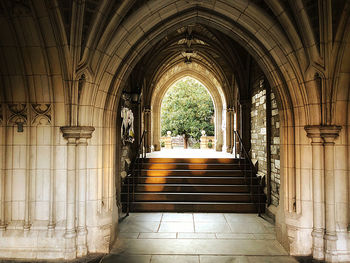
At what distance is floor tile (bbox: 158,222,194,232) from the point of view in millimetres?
4891

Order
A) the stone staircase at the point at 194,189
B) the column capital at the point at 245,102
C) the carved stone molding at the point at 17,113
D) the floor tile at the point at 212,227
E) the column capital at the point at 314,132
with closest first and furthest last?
the column capital at the point at 314,132, the carved stone molding at the point at 17,113, the floor tile at the point at 212,227, the stone staircase at the point at 194,189, the column capital at the point at 245,102

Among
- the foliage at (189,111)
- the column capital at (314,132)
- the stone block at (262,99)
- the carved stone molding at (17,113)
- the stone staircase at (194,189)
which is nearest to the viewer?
the column capital at (314,132)

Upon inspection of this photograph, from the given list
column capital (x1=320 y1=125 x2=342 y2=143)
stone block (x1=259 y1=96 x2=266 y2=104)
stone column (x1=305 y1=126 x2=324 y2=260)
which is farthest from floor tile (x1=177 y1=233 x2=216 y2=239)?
stone block (x1=259 y1=96 x2=266 y2=104)

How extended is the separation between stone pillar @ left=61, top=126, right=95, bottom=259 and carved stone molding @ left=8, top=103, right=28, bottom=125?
0.70 metres

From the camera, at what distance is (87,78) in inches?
152

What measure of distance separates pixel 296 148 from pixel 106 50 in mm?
3504

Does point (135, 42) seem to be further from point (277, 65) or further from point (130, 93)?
point (130, 93)

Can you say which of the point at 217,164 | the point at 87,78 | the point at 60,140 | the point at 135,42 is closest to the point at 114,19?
the point at 135,42

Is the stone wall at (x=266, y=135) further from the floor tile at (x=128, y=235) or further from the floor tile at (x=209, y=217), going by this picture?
the floor tile at (x=128, y=235)

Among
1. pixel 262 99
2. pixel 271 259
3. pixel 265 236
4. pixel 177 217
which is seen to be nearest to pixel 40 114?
pixel 177 217

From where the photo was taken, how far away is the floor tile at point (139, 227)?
16.2 ft

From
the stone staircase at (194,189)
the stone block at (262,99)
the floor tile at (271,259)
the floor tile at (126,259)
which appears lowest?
the floor tile at (271,259)

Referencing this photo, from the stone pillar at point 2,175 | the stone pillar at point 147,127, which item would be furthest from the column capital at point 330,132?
the stone pillar at point 147,127

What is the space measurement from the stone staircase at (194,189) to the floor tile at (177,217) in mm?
236
